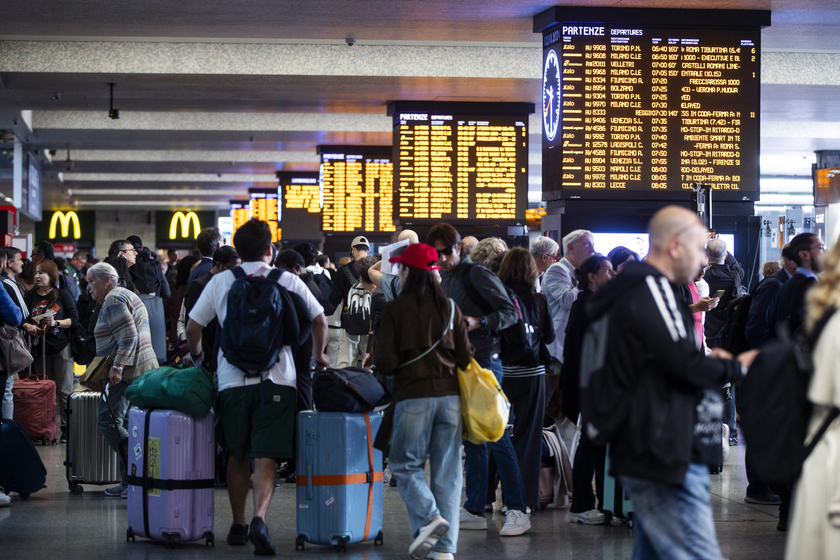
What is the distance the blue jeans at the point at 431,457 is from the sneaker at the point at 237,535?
108cm

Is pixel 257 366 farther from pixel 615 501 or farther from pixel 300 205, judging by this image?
pixel 300 205

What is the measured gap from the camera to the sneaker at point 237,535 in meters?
5.21

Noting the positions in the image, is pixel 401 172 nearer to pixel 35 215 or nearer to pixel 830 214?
pixel 830 214

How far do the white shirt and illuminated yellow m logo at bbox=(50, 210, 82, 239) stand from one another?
33.5 metres

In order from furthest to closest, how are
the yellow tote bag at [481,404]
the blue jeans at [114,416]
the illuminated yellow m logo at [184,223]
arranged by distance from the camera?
the illuminated yellow m logo at [184,223], the blue jeans at [114,416], the yellow tote bag at [481,404]

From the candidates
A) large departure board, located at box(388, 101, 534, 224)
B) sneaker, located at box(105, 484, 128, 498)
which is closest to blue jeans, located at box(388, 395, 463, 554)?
sneaker, located at box(105, 484, 128, 498)

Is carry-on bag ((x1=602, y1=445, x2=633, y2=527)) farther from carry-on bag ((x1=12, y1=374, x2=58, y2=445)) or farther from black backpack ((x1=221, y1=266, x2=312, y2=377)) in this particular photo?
carry-on bag ((x1=12, y1=374, x2=58, y2=445))

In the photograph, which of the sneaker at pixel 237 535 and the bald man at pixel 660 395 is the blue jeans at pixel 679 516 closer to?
the bald man at pixel 660 395

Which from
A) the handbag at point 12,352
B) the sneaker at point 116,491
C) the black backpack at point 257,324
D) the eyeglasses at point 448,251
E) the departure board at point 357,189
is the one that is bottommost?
the sneaker at point 116,491

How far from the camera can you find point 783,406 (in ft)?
9.33

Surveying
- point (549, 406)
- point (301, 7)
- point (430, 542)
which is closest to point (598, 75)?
point (301, 7)

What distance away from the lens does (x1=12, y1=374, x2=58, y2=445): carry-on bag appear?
8.86m

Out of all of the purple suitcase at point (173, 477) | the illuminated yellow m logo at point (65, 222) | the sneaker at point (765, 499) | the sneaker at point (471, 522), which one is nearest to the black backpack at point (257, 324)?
the purple suitcase at point (173, 477)

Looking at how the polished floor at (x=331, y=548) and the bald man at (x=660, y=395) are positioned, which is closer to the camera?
the bald man at (x=660, y=395)
